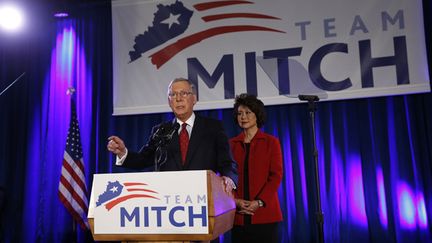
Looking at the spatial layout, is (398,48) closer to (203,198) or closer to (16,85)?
(203,198)

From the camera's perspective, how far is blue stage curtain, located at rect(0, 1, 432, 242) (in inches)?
151

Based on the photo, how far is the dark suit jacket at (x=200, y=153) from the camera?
180 centimetres

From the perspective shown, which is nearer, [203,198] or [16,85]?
[203,198]

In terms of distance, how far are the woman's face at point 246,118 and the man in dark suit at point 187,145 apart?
585 mm

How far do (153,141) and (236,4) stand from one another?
299cm

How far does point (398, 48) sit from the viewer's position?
150 inches

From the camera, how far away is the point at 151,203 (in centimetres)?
134

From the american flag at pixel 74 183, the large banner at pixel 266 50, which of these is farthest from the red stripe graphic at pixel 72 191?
the large banner at pixel 266 50

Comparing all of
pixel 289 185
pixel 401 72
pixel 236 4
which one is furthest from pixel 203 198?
pixel 236 4

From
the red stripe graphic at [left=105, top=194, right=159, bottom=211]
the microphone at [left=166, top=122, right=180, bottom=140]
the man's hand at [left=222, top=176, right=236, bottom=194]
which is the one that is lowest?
the red stripe graphic at [left=105, top=194, right=159, bottom=211]

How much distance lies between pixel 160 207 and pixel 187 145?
0.57 m

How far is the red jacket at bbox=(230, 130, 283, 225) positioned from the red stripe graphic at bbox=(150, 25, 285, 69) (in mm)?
2118

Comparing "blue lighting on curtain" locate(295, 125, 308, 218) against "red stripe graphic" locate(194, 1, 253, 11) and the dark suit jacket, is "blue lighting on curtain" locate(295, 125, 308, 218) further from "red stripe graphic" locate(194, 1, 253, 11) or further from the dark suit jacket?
the dark suit jacket

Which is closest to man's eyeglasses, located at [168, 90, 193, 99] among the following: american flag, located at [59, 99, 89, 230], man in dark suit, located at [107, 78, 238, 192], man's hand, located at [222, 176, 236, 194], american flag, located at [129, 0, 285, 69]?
man in dark suit, located at [107, 78, 238, 192]
